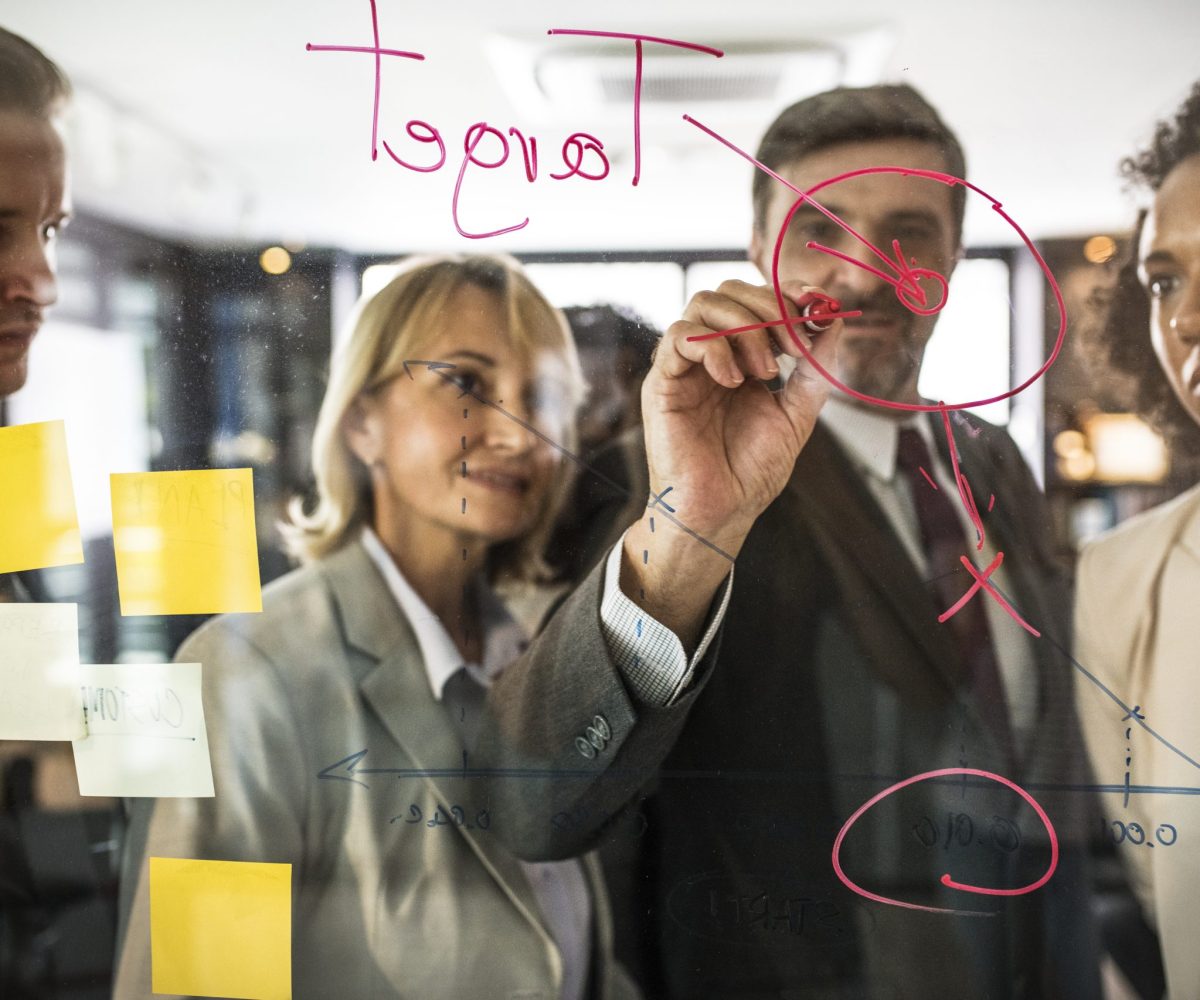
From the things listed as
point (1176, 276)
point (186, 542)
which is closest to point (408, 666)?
point (186, 542)

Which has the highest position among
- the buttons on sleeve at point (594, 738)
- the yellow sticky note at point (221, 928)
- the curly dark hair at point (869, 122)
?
the curly dark hair at point (869, 122)

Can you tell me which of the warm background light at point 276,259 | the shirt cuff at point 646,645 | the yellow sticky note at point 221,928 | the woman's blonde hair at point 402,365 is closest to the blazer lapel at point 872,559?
the shirt cuff at point 646,645

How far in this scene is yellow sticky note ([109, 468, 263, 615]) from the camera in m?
1.02

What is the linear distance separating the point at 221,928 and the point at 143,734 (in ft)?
0.79

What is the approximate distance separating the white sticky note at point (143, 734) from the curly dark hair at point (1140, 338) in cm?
105

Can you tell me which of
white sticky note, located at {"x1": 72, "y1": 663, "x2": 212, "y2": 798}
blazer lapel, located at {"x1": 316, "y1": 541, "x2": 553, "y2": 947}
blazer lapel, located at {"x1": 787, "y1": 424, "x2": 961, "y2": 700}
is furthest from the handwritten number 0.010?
white sticky note, located at {"x1": 72, "y1": 663, "x2": 212, "y2": 798}

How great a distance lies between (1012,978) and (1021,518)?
49cm

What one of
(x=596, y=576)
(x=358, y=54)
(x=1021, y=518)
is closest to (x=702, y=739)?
(x=596, y=576)

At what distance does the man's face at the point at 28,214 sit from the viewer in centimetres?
103

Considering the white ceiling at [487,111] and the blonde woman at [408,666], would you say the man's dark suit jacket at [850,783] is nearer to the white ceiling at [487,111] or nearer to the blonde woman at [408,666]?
the blonde woman at [408,666]

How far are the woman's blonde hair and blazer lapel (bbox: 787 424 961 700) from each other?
0.25 m

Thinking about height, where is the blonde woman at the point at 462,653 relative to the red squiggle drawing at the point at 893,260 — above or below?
below

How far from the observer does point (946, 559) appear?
948 millimetres

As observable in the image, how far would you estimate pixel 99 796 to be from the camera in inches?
41.8
